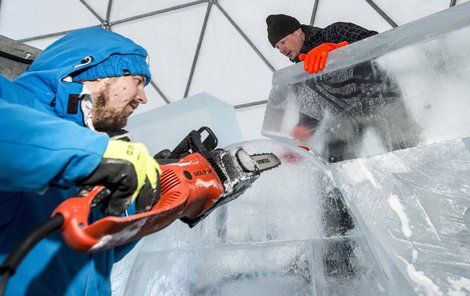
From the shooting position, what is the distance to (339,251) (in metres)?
1.72

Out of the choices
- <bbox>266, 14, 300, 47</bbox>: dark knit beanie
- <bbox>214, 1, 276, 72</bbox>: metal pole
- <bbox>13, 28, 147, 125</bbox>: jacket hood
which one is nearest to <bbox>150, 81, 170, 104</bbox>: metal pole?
<bbox>214, 1, 276, 72</bbox>: metal pole

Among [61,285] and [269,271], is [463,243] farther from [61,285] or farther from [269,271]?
[61,285]

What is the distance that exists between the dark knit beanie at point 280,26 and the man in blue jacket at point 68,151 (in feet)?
5.20

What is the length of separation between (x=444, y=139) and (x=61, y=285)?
177 cm

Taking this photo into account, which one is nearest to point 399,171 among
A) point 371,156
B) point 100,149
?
point 371,156

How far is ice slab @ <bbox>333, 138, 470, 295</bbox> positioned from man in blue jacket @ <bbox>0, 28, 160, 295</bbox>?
125cm

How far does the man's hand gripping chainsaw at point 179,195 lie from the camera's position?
32.3 inches

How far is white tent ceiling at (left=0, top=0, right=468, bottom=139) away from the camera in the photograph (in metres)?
3.96

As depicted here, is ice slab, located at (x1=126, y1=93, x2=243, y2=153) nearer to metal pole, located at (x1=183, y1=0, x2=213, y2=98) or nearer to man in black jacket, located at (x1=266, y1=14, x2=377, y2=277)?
man in black jacket, located at (x1=266, y1=14, x2=377, y2=277)

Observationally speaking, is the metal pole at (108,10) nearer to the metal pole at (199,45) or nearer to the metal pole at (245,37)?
the metal pole at (199,45)

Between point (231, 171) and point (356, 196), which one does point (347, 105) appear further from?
point (231, 171)

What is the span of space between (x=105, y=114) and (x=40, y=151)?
651 mm

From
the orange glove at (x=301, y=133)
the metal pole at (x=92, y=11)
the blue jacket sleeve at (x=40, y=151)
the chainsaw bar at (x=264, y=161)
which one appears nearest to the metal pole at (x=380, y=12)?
the orange glove at (x=301, y=133)

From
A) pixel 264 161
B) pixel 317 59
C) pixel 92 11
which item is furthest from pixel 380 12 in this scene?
pixel 92 11
